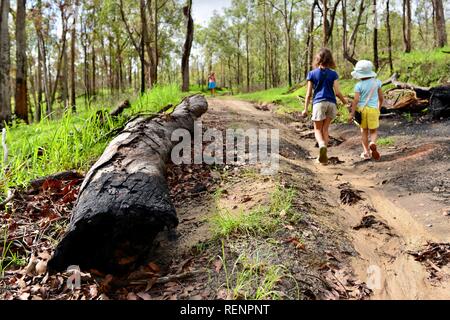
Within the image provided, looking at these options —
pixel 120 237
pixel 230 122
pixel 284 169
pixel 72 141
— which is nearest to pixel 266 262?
pixel 120 237

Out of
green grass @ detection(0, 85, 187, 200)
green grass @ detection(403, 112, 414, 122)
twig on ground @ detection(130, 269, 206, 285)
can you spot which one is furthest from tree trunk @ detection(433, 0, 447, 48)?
twig on ground @ detection(130, 269, 206, 285)

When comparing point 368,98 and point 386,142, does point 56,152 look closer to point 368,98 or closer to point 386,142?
point 368,98

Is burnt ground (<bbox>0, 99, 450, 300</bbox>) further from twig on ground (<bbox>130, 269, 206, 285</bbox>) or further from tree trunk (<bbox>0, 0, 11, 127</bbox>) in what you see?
tree trunk (<bbox>0, 0, 11, 127</bbox>)

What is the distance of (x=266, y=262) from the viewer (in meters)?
2.76

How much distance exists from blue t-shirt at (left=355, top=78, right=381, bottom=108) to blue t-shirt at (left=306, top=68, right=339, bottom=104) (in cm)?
55

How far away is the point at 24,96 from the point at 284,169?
1163 cm

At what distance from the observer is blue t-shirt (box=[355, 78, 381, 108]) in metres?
6.43

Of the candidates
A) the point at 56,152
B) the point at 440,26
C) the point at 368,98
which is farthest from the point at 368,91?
the point at 440,26

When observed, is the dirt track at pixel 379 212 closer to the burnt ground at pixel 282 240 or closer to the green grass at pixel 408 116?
the burnt ground at pixel 282 240

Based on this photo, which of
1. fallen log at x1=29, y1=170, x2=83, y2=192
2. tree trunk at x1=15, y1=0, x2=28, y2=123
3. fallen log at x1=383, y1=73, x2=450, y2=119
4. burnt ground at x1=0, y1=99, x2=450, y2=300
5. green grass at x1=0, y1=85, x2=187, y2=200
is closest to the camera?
burnt ground at x1=0, y1=99, x2=450, y2=300
